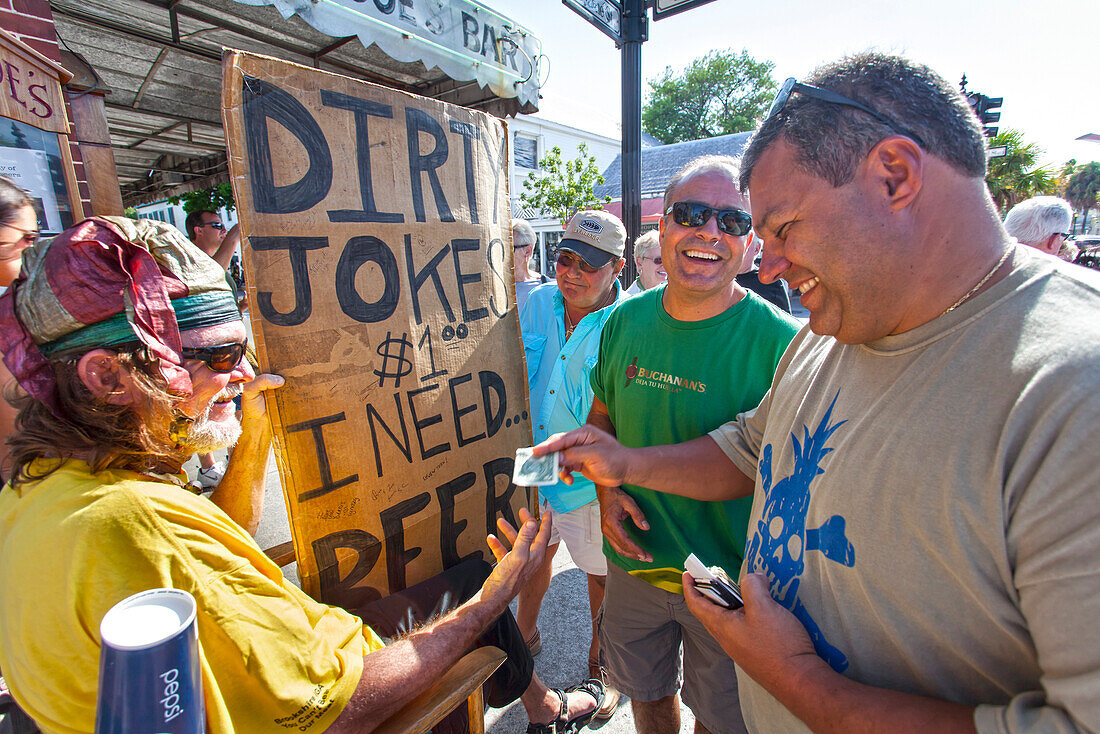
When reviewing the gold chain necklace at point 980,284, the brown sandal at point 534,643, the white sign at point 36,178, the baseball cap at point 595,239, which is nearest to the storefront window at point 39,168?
the white sign at point 36,178

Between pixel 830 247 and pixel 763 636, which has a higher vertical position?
pixel 830 247

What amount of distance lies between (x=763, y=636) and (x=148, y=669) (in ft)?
3.11

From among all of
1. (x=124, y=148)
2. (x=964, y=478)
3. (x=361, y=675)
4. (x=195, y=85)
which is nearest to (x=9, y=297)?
(x=361, y=675)

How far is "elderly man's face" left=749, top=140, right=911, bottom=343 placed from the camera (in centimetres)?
85

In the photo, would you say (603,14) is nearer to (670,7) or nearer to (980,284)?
(670,7)

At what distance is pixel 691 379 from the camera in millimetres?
1671

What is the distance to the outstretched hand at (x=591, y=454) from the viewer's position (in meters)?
1.55

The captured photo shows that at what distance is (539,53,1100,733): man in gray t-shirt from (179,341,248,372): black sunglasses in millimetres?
1277

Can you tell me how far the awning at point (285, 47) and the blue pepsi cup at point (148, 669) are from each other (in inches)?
108

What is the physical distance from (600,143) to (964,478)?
25641mm

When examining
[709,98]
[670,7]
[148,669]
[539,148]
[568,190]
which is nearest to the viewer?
[148,669]

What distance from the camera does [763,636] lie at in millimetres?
946

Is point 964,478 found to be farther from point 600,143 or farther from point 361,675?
point 600,143

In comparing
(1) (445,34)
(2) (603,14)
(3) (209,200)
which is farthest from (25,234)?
(3) (209,200)
